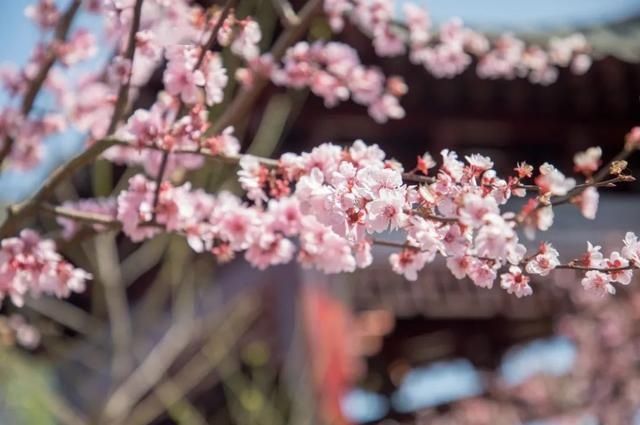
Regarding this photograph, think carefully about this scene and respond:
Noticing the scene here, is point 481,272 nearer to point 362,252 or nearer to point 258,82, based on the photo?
→ point 362,252

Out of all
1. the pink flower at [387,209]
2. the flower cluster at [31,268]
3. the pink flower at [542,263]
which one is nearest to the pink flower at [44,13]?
the flower cluster at [31,268]

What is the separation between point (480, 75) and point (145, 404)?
12.0 feet

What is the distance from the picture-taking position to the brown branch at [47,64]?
3569 millimetres

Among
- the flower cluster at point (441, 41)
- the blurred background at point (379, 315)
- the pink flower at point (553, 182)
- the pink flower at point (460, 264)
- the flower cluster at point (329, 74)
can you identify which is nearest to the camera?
the pink flower at point (553, 182)

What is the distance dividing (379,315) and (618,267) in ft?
16.6

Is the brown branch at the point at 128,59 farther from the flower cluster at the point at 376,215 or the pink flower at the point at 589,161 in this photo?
the pink flower at the point at 589,161

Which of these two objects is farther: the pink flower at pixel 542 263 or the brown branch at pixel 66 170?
the brown branch at pixel 66 170

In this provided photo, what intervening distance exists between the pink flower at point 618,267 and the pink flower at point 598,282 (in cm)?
2

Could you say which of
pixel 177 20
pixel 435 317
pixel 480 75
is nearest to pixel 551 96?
pixel 480 75

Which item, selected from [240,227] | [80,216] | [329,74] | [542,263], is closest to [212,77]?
[240,227]

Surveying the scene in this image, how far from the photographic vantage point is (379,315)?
7348mm

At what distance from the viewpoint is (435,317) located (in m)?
7.56

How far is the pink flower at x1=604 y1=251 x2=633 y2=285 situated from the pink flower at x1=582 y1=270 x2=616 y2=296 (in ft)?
0.06

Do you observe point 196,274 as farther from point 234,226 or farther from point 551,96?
point 234,226
